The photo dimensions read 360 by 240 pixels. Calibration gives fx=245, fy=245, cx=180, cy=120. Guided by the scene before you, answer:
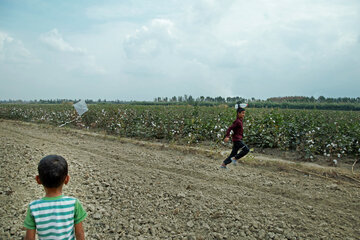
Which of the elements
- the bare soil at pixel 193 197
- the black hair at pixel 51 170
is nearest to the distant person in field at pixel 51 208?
the black hair at pixel 51 170

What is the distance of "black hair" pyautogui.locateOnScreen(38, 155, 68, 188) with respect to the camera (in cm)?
186

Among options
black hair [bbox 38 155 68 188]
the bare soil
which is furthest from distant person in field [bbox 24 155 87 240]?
the bare soil

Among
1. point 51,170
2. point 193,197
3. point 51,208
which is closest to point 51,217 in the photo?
point 51,208

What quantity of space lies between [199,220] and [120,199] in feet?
5.01

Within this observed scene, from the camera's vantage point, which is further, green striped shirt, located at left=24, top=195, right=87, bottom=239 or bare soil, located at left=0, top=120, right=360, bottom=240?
bare soil, located at left=0, top=120, right=360, bottom=240

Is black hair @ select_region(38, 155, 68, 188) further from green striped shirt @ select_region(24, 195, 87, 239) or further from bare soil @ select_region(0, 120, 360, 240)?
bare soil @ select_region(0, 120, 360, 240)

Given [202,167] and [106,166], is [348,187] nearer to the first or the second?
[202,167]

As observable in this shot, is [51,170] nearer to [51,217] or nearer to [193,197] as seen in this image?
[51,217]

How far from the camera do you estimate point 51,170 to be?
1.86 meters

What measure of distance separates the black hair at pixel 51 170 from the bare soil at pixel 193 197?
77.8 inches

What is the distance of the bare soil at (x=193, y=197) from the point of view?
3576 mm

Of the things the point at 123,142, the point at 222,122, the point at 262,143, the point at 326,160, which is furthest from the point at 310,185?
the point at 123,142

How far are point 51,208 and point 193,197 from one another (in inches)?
117

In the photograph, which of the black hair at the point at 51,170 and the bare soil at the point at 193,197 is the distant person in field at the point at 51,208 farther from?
the bare soil at the point at 193,197
